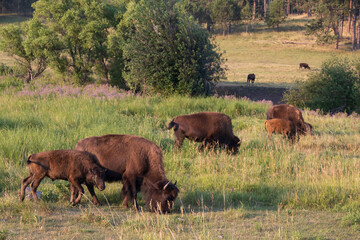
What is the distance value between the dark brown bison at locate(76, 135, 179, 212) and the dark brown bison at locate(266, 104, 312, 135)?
708 cm

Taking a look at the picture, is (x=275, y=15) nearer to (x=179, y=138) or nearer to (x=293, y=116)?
(x=293, y=116)

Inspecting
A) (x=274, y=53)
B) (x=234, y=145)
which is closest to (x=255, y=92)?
(x=234, y=145)

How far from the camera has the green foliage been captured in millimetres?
24188

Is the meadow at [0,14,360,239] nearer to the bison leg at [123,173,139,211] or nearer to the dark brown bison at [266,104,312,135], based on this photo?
the bison leg at [123,173,139,211]

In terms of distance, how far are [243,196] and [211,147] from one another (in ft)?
9.12

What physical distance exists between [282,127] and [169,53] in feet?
28.7

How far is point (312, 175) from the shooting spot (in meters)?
8.30

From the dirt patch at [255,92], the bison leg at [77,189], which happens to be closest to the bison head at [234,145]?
the bison leg at [77,189]

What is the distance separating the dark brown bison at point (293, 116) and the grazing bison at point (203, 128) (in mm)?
3606

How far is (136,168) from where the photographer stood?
252 inches

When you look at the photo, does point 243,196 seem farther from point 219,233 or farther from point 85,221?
point 85,221

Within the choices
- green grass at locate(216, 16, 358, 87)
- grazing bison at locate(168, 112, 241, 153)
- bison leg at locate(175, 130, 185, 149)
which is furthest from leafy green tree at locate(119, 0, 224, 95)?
green grass at locate(216, 16, 358, 87)

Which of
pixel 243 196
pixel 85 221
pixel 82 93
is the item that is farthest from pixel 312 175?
pixel 82 93

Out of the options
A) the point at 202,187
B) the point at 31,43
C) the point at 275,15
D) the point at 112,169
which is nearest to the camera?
the point at 112,169
